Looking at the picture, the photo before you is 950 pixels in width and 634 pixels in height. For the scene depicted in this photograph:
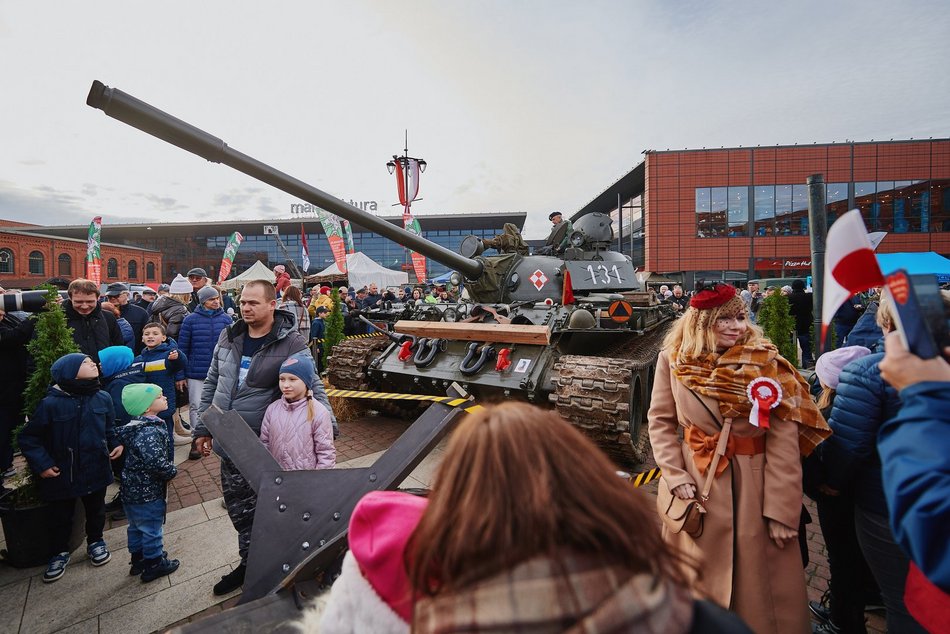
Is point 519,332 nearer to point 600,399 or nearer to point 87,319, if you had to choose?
point 600,399

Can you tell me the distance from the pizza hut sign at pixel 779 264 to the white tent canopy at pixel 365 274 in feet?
75.6

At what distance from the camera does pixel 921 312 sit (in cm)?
106

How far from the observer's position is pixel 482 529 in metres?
0.82

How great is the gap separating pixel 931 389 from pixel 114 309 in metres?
8.36

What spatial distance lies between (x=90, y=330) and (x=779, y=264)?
35.5 meters

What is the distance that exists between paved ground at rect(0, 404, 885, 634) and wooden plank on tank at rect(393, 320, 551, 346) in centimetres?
280

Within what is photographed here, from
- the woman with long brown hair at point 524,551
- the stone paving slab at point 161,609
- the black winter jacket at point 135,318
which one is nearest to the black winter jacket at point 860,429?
the woman with long brown hair at point 524,551

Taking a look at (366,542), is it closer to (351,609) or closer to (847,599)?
(351,609)

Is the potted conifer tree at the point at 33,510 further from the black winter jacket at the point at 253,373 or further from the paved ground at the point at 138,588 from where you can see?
the black winter jacket at the point at 253,373

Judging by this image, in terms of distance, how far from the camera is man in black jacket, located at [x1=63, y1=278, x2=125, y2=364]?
4.71 m

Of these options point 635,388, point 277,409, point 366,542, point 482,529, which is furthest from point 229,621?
point 635,388

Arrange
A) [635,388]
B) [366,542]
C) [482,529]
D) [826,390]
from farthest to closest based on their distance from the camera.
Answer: [635,388], [826,390], [366,542], [482,529]

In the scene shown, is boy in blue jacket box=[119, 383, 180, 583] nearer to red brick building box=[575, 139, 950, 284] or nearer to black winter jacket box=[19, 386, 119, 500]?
black winter jacket box=[19, 386, 119, 500]

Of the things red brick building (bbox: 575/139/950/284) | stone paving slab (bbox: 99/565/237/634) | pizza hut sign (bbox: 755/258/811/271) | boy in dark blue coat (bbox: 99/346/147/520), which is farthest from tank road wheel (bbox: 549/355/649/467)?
pizza hut sign (bbox: 755/258/811/271)
